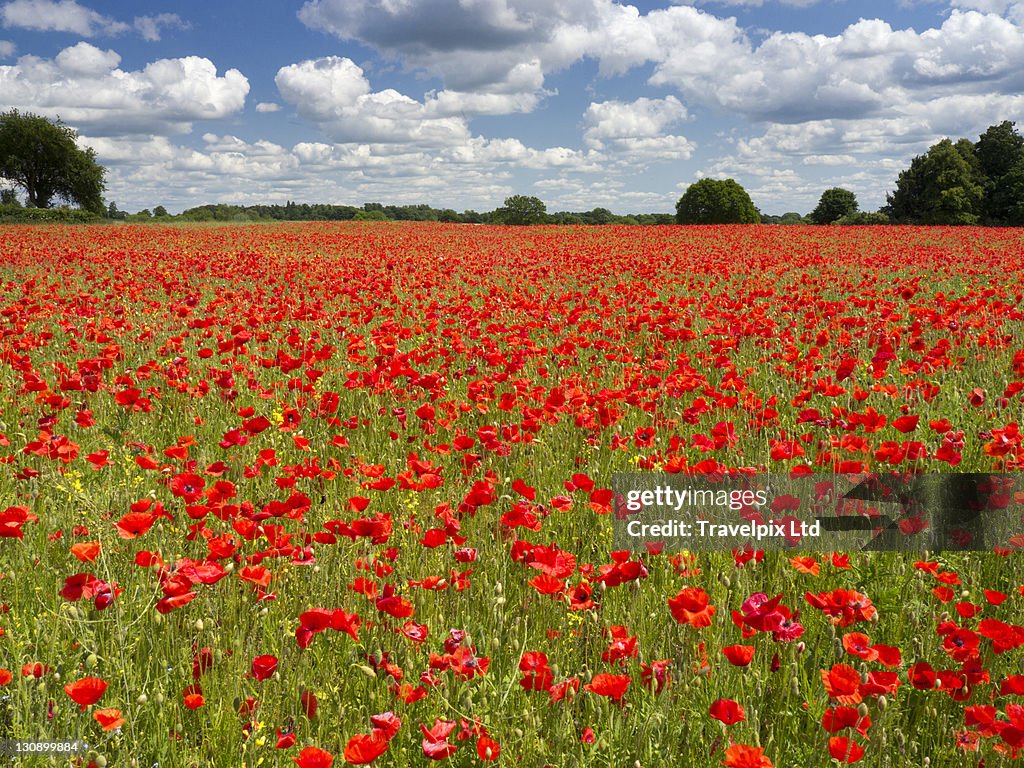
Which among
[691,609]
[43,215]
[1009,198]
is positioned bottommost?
[691,609]

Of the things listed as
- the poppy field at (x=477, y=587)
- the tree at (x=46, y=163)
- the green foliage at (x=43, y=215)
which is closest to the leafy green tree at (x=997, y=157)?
the poppy field at (x=477, y=587)

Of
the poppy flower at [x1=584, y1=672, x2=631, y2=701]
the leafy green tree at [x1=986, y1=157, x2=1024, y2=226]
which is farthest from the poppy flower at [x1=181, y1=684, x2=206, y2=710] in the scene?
the leafy green tree at [x1=986, y1=157, x2=1024, y2=226]

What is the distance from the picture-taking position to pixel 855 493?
3.52 meters

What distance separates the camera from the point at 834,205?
242 ft

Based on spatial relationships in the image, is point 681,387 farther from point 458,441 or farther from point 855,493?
point 458,441

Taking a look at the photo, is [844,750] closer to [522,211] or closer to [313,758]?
[313,758]

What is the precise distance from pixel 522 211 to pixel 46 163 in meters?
41.6

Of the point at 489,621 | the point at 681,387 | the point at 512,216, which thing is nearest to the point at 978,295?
the point at 681,387

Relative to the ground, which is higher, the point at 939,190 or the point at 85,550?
the point at 939,190

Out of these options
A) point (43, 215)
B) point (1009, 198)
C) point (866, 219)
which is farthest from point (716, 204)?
point (43, 215)

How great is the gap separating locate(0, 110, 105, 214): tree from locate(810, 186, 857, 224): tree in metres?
65.9

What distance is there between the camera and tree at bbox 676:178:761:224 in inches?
2334

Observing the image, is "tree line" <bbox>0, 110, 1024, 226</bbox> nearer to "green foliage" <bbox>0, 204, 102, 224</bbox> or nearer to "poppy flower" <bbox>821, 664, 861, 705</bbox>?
"green foliage" <bbox>0, 204, 102, 224</bbox>

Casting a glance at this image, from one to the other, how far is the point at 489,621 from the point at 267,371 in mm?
4715
